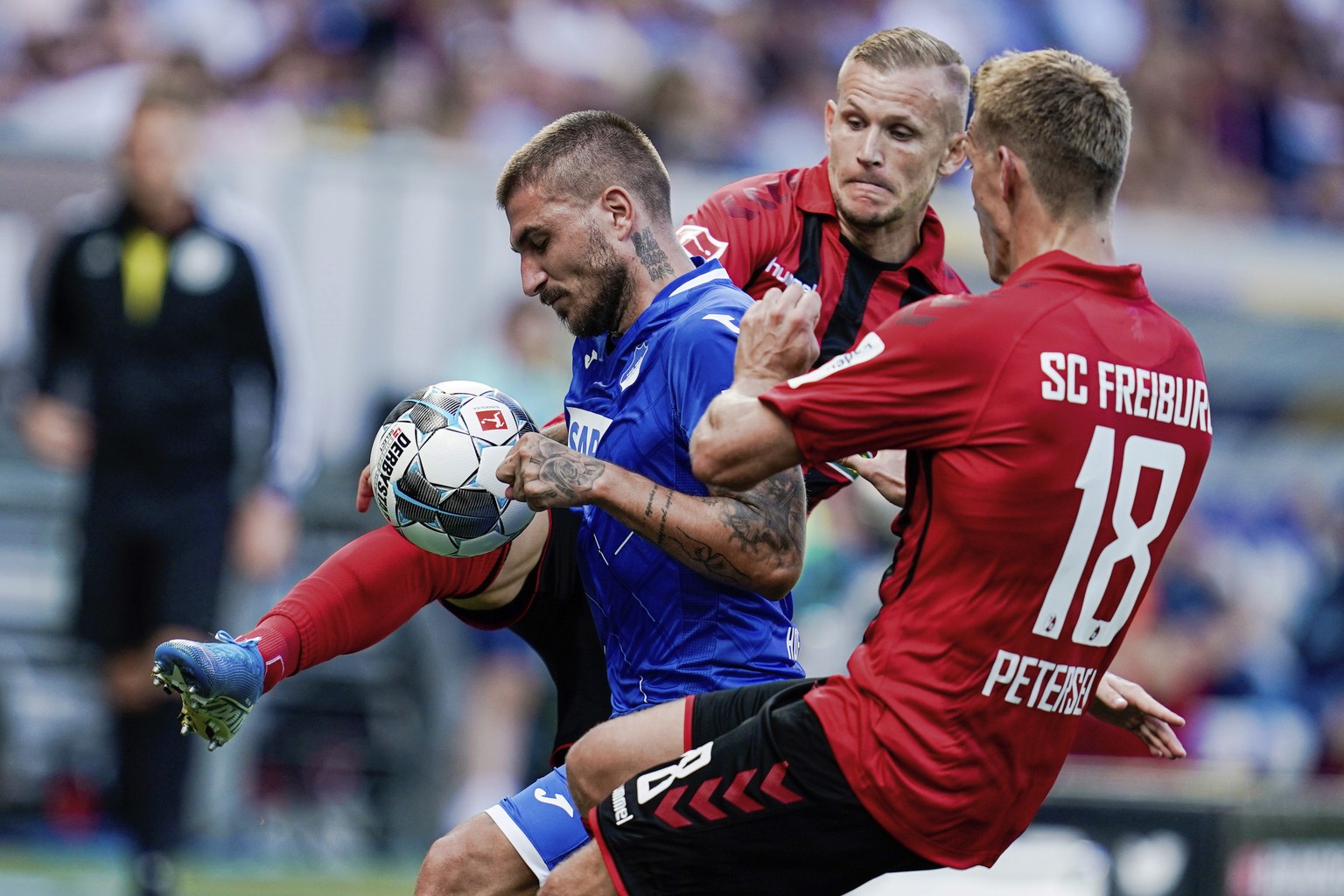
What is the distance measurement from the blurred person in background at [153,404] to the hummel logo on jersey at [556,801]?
141 inches

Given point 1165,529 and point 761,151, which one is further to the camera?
point 761,151

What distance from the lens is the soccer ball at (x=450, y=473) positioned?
462 cm

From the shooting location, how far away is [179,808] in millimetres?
8078

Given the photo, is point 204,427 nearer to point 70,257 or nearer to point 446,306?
point 70,257

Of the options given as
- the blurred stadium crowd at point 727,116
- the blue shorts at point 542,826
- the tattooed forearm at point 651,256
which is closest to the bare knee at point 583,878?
the blue shorts at point 542,826

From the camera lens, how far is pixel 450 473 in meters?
4.61

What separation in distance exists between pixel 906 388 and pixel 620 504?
77 centimetres

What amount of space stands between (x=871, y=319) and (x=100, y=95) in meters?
7.06

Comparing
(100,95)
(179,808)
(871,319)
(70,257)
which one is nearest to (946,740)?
(871,319)

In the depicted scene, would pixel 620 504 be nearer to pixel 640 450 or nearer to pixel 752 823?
pixel 640 450

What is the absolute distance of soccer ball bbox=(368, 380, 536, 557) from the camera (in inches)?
182

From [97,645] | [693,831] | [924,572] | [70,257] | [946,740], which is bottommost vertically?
[97,645]

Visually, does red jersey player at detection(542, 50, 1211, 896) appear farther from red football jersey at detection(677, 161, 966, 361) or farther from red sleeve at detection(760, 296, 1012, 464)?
red football jersey at detection(677, 161, 966, 361)

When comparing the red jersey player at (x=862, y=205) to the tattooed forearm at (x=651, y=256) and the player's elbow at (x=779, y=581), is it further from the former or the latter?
the player's elbow at (x=779, y=581)
